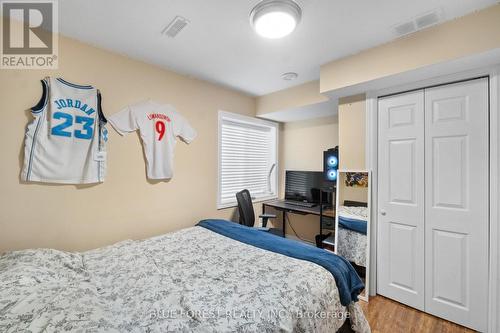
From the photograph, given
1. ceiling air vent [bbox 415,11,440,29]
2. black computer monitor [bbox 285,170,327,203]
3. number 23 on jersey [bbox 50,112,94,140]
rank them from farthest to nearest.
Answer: black computer monitor [bbox 285,170,327,203]
number 23 on jersey [bbox 50,112,94,140]
ceiling air vent [bbox 415,11,440,29]

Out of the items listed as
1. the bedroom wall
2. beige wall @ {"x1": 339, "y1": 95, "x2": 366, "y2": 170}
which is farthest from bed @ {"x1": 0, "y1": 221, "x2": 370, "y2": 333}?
beige wall @ {"x1": 339, "y1": 95, "x2": 366, "y2": 170}

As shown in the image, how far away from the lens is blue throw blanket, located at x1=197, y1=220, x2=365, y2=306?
59.8 inches

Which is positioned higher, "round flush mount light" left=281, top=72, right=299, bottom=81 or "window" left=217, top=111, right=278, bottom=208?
"round flush mount light" left=281, top=72, right=299, bottom=81

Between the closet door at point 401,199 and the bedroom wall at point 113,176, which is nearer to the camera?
the bedroom wall at point 113,176

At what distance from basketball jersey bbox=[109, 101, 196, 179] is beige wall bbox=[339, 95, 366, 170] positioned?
189cm

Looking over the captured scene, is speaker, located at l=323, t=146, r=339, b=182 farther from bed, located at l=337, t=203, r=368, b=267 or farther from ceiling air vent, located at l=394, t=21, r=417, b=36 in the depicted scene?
ceiling air vent, located at l=394, t=21, r=417, b=36

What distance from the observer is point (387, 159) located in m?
2.25

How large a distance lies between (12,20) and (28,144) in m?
0.96

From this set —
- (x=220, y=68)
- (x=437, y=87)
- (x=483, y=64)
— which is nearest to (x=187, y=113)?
(x=220, y=68)

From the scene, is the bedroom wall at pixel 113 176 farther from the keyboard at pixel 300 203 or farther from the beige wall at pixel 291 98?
the keyboard at pixel 300 203

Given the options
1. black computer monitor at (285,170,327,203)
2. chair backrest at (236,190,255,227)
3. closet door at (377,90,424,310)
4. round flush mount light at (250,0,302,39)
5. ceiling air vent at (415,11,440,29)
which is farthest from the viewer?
black computer monitor at (285,170,327,203)

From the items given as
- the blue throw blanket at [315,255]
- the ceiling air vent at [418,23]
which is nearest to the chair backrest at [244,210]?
the blue throw blanket at [315,255]

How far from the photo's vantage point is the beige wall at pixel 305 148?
348 centimetres

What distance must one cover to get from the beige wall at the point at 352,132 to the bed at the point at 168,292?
1.35 metres
